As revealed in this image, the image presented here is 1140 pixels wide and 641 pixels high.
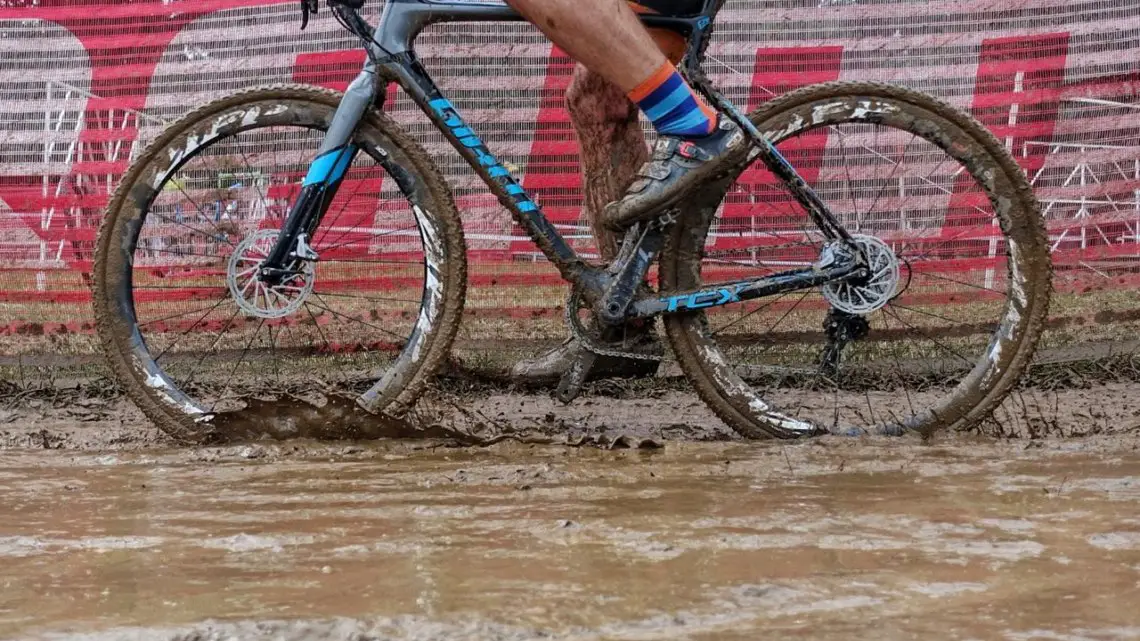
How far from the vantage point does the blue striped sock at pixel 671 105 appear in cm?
303

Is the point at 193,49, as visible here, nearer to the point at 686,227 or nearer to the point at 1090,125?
the point at 686,227

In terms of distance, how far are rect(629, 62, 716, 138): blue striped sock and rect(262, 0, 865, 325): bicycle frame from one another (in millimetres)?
154

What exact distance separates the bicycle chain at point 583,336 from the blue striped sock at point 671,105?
0.57 m

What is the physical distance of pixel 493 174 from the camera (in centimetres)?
335

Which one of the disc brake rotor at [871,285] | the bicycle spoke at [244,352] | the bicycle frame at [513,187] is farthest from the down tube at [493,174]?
the bicycle spoke at [244,352]

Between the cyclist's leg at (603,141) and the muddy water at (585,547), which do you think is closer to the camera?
the muddy water at (585,547)

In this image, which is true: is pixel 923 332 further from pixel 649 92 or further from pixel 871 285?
pixel 649 92

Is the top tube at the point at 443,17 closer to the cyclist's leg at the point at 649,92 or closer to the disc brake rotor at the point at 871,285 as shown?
the cyclist's leg at the point at 649,92

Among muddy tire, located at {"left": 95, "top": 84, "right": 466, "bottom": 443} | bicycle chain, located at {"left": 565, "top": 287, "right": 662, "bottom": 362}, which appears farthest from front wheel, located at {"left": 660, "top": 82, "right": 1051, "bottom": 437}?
muddy tire, located at {"left": 95, "top": 84, "right": 466, "bottom": 443}

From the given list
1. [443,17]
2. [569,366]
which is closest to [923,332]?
[569,366]

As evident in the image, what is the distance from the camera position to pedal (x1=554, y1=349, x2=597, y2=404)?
3.39m

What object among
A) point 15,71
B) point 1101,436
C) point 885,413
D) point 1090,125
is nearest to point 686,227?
point 885,413

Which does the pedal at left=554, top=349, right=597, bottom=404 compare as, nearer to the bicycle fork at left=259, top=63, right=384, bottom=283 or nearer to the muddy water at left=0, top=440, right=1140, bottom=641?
the muddy water at left=0, top=440, right=1140, bottom=641

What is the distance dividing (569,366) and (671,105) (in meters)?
1.34
